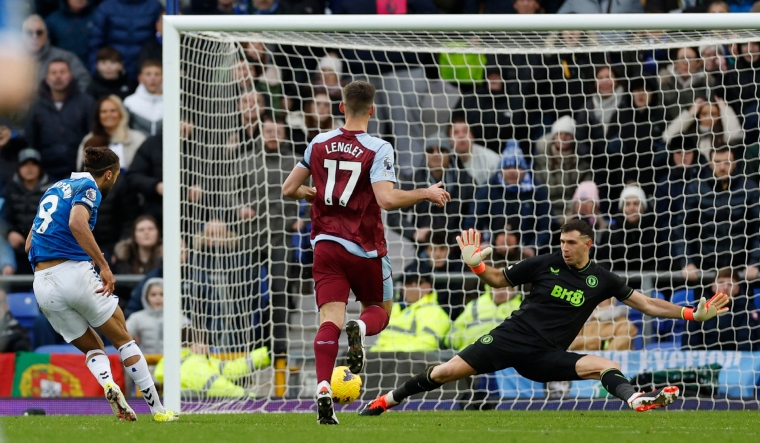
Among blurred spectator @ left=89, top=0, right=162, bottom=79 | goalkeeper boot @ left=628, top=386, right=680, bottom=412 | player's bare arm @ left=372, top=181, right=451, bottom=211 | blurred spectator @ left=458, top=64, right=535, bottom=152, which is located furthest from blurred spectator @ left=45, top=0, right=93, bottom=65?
goalkeeper boot @ left=628, top=386, right=680, bottom=412

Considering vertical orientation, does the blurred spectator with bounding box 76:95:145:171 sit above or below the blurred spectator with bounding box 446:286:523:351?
above

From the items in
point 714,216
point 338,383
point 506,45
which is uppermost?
point 506,45

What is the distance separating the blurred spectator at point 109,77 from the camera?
1126 cm

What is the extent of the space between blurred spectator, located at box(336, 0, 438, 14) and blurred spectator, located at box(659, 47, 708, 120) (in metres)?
2.70

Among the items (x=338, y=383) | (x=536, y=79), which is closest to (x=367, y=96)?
(x=338, y=383)

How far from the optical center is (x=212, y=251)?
29.1ft

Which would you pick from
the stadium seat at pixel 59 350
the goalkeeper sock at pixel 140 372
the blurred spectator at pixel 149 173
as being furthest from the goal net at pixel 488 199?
the goalkeeper sock at pixel 140 372

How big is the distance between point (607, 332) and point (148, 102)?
5.37 m

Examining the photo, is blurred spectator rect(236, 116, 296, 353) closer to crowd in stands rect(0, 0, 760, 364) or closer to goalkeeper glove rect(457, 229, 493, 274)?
crowd in stands rect(0, 0, 760, 364)

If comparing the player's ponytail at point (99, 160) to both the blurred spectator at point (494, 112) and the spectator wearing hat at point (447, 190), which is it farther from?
the blurred spectator at point (494, 112)

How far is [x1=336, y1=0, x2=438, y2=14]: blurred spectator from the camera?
36.7ft

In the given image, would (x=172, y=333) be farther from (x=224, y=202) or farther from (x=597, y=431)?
(x=597, y=431)

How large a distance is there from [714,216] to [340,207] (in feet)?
15.2

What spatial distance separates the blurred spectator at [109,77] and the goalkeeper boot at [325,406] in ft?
21.3
